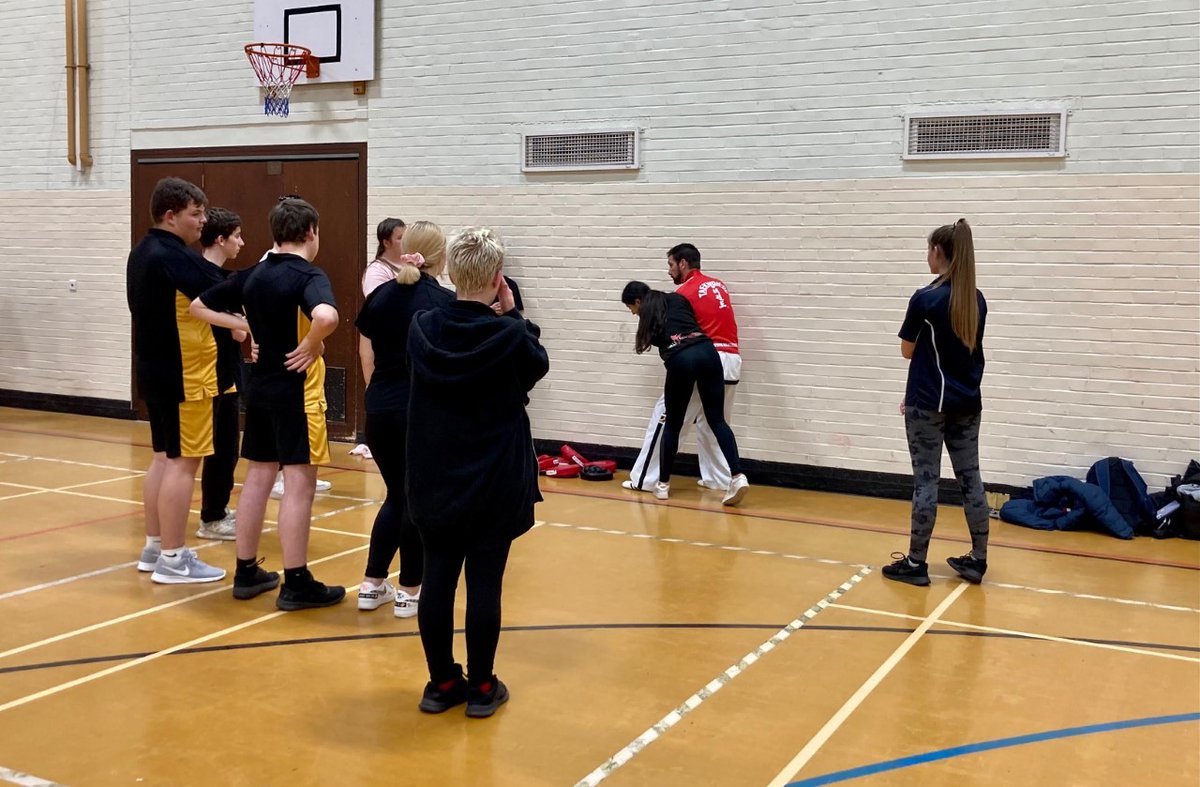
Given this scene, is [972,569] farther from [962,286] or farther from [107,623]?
[107,623]

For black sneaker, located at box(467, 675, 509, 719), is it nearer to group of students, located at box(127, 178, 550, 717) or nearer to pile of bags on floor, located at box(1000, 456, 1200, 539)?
group of students, located at box(127, 178, 550, 717)

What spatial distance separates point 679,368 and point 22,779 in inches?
195

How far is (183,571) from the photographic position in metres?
4.94

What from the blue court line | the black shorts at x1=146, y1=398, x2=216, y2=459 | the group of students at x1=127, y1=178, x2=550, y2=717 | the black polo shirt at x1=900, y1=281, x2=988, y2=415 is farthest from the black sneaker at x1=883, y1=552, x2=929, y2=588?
the black shorts at x1=146, y1=398, x2=216, y2=459

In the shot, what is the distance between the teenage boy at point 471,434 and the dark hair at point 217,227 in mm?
2403

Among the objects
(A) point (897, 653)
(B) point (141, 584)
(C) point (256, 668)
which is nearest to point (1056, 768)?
(A) point (897, 653)

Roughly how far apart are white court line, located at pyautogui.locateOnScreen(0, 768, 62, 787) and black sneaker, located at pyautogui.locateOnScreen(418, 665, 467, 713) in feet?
3.54

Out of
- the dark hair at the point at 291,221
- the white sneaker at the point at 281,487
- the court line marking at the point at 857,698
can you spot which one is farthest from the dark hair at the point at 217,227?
the court line marking at the point at 857,698

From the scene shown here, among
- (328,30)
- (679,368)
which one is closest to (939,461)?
(679,368)

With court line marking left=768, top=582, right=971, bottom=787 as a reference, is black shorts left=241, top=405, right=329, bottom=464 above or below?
above

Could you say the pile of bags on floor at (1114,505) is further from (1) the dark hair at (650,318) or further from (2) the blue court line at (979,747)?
(2) the blue court line at (979,747)

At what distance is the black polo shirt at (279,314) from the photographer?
430cm

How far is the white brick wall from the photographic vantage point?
6688mm

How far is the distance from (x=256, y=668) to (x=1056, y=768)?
2.69 m
